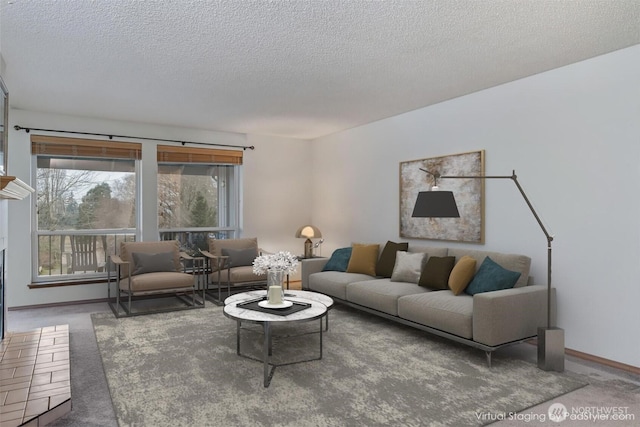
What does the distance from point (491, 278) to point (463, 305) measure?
39 centimetres

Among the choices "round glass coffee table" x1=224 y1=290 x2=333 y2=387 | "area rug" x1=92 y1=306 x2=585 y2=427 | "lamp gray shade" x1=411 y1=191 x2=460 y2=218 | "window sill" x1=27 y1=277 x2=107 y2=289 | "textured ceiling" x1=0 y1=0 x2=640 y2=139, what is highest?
"textured ceiling" x1=0 y1=0 x2=640 y2=139

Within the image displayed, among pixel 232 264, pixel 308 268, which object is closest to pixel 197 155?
pixel 232 264

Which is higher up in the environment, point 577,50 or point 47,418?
point 577,50

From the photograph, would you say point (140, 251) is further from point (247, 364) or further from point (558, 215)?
point (558, 215)

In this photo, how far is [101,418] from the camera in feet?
8.05

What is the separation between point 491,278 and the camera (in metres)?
3.65

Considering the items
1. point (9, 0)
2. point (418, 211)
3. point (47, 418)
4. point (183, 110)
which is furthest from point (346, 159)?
point (47, 418)

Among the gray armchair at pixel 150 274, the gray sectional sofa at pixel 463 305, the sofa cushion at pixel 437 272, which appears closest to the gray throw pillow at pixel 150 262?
the gray armchair at pixel 150 274

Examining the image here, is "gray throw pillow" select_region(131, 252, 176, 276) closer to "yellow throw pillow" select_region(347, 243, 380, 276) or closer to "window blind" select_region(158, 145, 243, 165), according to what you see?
"window blind" select_region(158, 145, 243, 165)

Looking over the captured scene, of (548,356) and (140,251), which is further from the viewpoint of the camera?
(140,251)

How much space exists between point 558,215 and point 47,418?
4.03m

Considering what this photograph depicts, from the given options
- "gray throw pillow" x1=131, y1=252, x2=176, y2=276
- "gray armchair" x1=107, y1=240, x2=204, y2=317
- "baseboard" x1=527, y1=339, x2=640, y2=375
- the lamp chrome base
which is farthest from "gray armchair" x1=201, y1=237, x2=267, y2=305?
"baseboard" x1=527, y1=339, x2=640, y2=375

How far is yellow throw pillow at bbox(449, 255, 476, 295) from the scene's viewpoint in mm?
3865

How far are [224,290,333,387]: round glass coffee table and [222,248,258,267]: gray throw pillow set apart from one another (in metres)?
1.65
